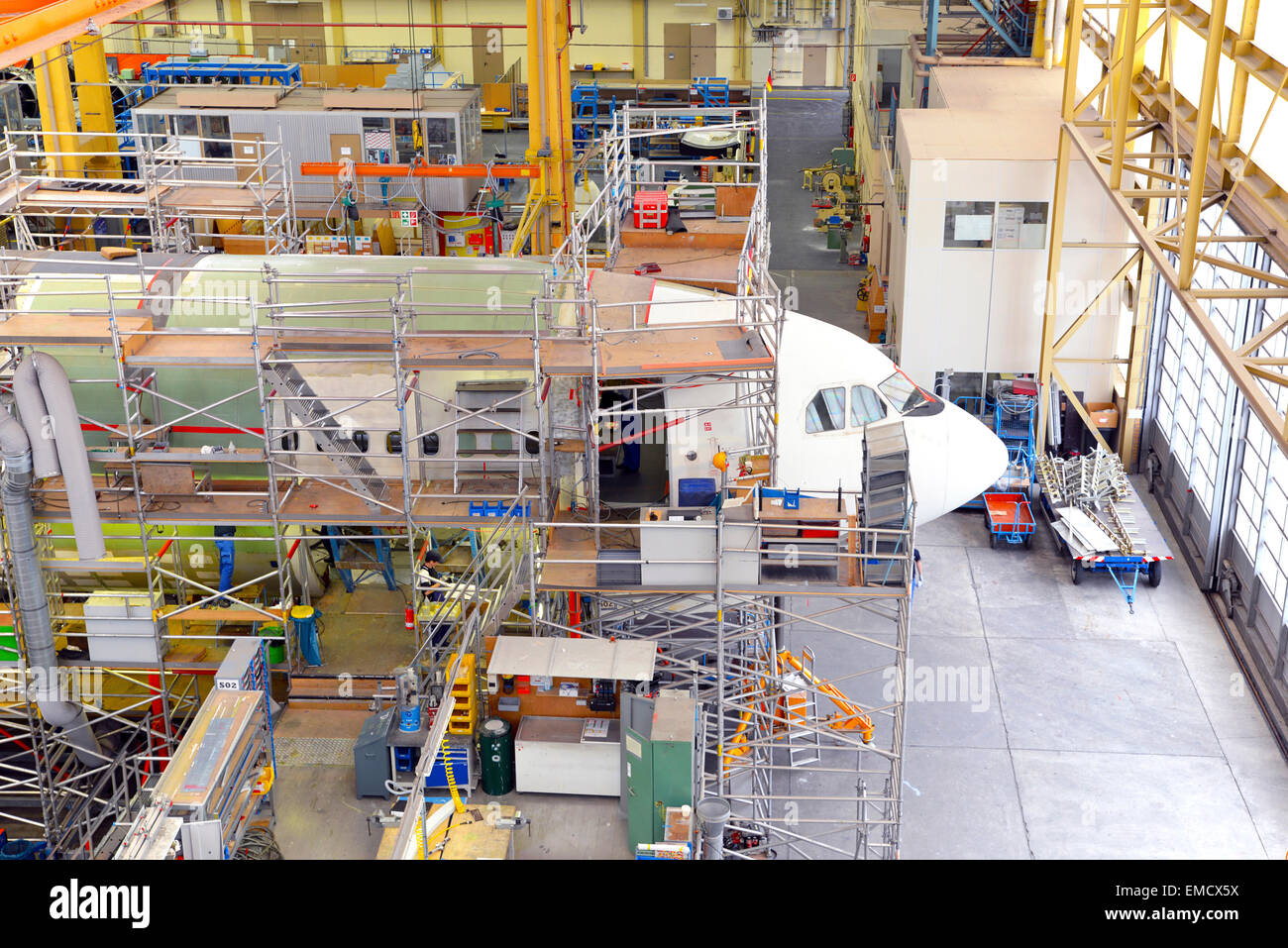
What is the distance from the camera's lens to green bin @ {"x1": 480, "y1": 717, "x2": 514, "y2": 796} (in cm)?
1939

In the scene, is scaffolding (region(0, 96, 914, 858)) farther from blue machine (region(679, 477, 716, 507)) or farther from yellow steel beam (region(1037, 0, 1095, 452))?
yellow steel beam (region(1037, 0, 1095, 452))

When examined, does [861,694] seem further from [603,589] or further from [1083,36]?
[1083,36]

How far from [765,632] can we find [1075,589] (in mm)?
8936

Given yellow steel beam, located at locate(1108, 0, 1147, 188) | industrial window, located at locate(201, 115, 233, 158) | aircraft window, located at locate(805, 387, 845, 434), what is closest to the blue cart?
yellow steel beam, located at locate(1108, 0, 1147, 188)

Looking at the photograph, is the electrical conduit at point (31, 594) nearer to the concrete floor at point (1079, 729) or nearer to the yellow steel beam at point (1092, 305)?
the concrete floor at point (1079, 729)

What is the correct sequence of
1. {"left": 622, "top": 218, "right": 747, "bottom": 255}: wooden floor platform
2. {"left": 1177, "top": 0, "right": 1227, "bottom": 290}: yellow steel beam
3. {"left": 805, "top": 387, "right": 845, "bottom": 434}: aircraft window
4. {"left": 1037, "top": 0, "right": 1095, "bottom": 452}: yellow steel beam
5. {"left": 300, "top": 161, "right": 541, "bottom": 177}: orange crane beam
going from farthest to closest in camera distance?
{"left": 300, "top": 161, "right": 541, "bottom": 177}: orange crane beam < {"left": 1037, "top": 0, "right": 1095, "bottom": 452}: yellow steel beam < {"left": 622, "top": 218, "right": 747, "bottom": 255}: wooden floor platform < {"left": 805, "top": 387, "right": 845, "bottom": 434}: aircraft window < {"left": 1177, "top": 0, "right": 1227, "bottom": 290}: yellow steel beam

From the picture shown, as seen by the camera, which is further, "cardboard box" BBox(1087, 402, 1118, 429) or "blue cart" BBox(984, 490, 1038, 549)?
"cardboard box" BBox(1087, 402, 1118, 429)

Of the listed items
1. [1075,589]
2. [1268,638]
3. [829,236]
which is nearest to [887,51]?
[829,236]

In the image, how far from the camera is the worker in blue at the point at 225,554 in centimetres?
2394

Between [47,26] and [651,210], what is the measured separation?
13.9 metres

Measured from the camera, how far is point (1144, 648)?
1022 inches

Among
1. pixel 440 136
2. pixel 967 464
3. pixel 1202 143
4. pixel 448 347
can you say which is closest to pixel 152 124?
pixel 440 136

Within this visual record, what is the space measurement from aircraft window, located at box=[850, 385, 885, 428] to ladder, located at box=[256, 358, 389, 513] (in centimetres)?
844

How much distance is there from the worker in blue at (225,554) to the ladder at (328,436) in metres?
2.61
